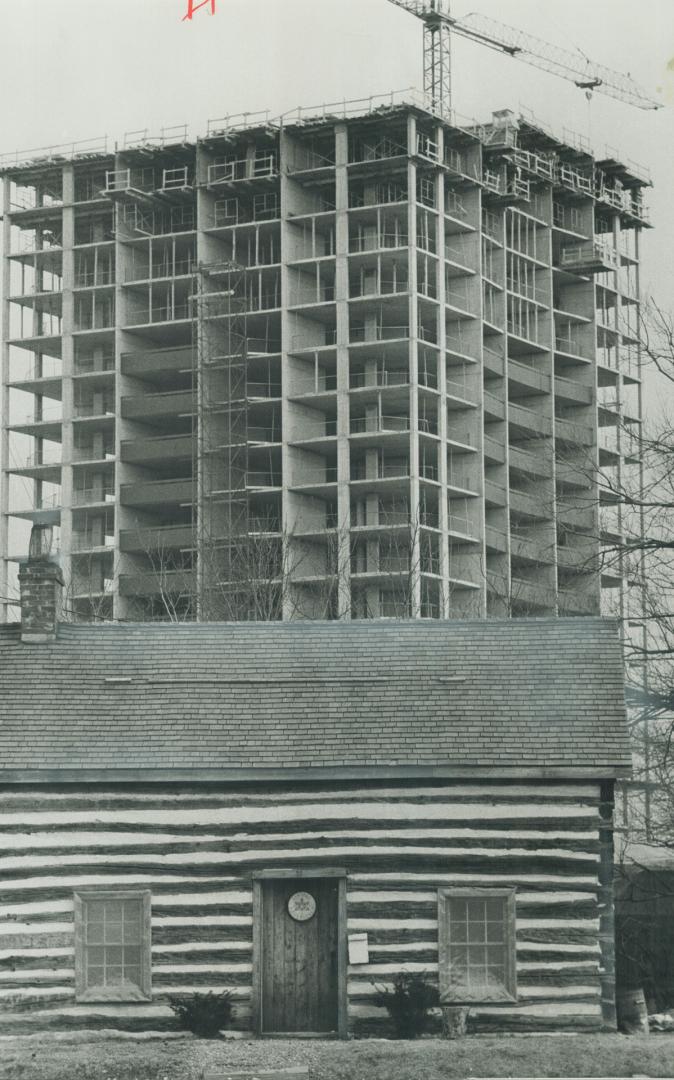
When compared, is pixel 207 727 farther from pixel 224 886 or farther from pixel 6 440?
pixel 6 440

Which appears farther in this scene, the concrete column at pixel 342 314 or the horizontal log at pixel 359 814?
the concrete column at pixel 342 314

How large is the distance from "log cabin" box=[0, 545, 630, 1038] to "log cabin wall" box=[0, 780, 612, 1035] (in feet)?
0.08

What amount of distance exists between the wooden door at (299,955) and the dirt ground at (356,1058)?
2.98ft

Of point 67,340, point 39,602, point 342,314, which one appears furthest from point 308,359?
point 39,602

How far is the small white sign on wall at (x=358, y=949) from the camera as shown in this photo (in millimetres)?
20406

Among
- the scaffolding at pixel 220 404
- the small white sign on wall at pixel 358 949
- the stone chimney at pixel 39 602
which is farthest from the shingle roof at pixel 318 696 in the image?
the scaffolding at pixel 220 404

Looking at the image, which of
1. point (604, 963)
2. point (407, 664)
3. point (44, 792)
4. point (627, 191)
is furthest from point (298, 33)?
point (627, 191)

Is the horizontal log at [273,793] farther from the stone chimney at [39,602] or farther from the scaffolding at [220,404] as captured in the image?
the scaffolding at [220,404]

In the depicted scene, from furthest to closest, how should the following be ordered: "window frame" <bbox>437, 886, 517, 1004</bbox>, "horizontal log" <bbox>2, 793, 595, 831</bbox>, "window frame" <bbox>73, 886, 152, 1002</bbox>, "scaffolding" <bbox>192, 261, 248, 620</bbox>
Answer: "scaffolding" <bbox>192, 261, 248, 620</bbox> → "horizontal log" <bbox>2, 793, 595, 831</bbox> → "window frame" <bbox>437, 886, 517, 1004</bbox> → "window frame" <bbox>73, 886, 152, 1002</bbox>

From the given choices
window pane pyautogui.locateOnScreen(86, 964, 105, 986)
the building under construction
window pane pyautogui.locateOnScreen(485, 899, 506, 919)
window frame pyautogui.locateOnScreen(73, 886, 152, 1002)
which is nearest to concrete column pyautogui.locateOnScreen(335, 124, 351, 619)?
→ the building under construction

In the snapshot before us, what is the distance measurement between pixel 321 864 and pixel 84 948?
300 centimetres

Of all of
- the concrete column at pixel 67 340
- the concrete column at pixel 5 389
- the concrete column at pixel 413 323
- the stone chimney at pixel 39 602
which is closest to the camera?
the stone chimney at pixel 39 602

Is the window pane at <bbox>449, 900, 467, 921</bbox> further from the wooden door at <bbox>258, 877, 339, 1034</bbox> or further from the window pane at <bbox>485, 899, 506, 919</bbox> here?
the wooden door at <bbox>258, 877, 339, 1034</bbox>

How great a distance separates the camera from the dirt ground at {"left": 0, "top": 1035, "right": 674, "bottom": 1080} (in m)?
17.8
